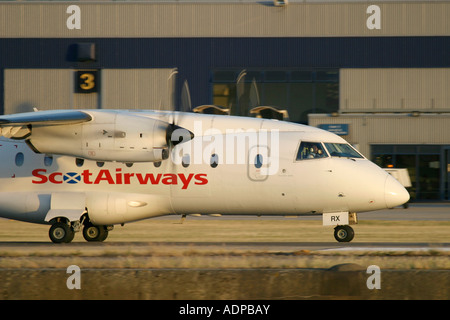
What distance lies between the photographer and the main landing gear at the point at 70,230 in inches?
757

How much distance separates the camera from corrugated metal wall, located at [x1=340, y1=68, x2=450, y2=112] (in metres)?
46.6

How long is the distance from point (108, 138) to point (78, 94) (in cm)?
2851

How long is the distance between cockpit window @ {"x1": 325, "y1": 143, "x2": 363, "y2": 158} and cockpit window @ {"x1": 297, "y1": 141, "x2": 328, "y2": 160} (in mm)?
209

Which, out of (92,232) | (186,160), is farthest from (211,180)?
(92,232)

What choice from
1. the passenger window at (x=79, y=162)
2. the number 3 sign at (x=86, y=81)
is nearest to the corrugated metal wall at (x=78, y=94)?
the number 3 sign at (x=86, y=81)

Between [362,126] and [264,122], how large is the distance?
83.1 feet

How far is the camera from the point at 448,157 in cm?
4494

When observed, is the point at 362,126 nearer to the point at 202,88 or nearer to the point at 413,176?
the point at 413,176

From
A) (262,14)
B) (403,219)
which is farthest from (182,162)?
(262,14)

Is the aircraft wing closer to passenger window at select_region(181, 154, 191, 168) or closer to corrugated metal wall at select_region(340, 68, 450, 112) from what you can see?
passenger window at select_region(181, 154, 191, 168)

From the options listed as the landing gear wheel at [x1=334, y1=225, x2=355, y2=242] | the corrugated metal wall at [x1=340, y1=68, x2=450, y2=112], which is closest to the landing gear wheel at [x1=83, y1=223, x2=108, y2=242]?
the landing gear wheel at [x1=334, y1=225, x2=355, y2=242]

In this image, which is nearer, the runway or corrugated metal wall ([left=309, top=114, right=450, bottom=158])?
the runway

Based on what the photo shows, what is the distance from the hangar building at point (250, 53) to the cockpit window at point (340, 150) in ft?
88.8
